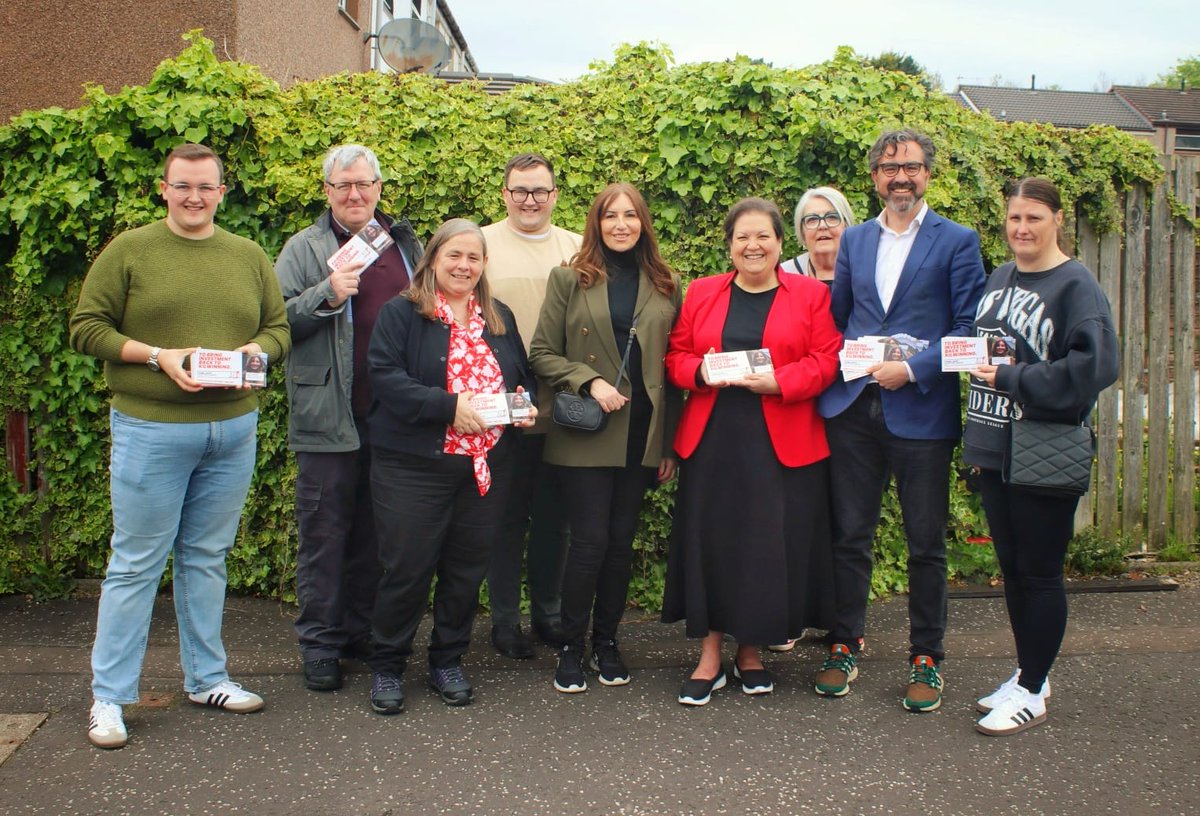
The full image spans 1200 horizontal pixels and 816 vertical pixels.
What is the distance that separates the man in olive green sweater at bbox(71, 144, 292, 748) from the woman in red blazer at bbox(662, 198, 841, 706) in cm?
176

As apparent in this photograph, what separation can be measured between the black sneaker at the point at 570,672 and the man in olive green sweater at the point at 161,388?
5.06 ft

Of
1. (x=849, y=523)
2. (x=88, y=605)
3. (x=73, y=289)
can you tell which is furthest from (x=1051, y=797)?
(x=73, y=289)

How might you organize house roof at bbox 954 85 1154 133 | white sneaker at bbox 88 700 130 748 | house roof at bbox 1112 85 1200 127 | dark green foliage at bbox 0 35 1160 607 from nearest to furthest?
white sneaker at bbox 88 700 130 748 < dark green foliage at bbox 0 35 1160 607 < house roof at bbox 954 85 1154 133 < house roof at bbox 1112 85 1200 127

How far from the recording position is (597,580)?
14.6ft

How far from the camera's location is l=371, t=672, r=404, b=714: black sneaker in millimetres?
4102

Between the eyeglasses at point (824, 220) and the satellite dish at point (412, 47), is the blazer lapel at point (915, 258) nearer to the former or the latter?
the eyeglasses at point (824, 220)

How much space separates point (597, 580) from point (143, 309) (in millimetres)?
2095

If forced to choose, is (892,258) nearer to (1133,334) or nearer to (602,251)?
(602,251)

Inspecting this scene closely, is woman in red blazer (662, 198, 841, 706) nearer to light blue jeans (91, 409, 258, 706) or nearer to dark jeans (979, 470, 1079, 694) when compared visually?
dark jeans (979, 470, 1079, 694)

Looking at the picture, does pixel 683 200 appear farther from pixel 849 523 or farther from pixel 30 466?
pixel 30 466

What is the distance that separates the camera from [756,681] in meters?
4.32

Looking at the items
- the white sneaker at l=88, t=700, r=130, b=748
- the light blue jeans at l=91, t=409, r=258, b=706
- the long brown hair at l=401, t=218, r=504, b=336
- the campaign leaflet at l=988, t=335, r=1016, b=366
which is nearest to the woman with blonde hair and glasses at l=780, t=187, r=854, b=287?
the campaign leaflet at l=988, t=335, r=1016, b=366

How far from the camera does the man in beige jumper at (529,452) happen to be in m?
4.64

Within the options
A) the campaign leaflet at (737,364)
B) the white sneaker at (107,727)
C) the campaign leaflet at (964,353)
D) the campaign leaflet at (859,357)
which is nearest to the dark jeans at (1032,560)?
the campaign leaflet at (964,353)
